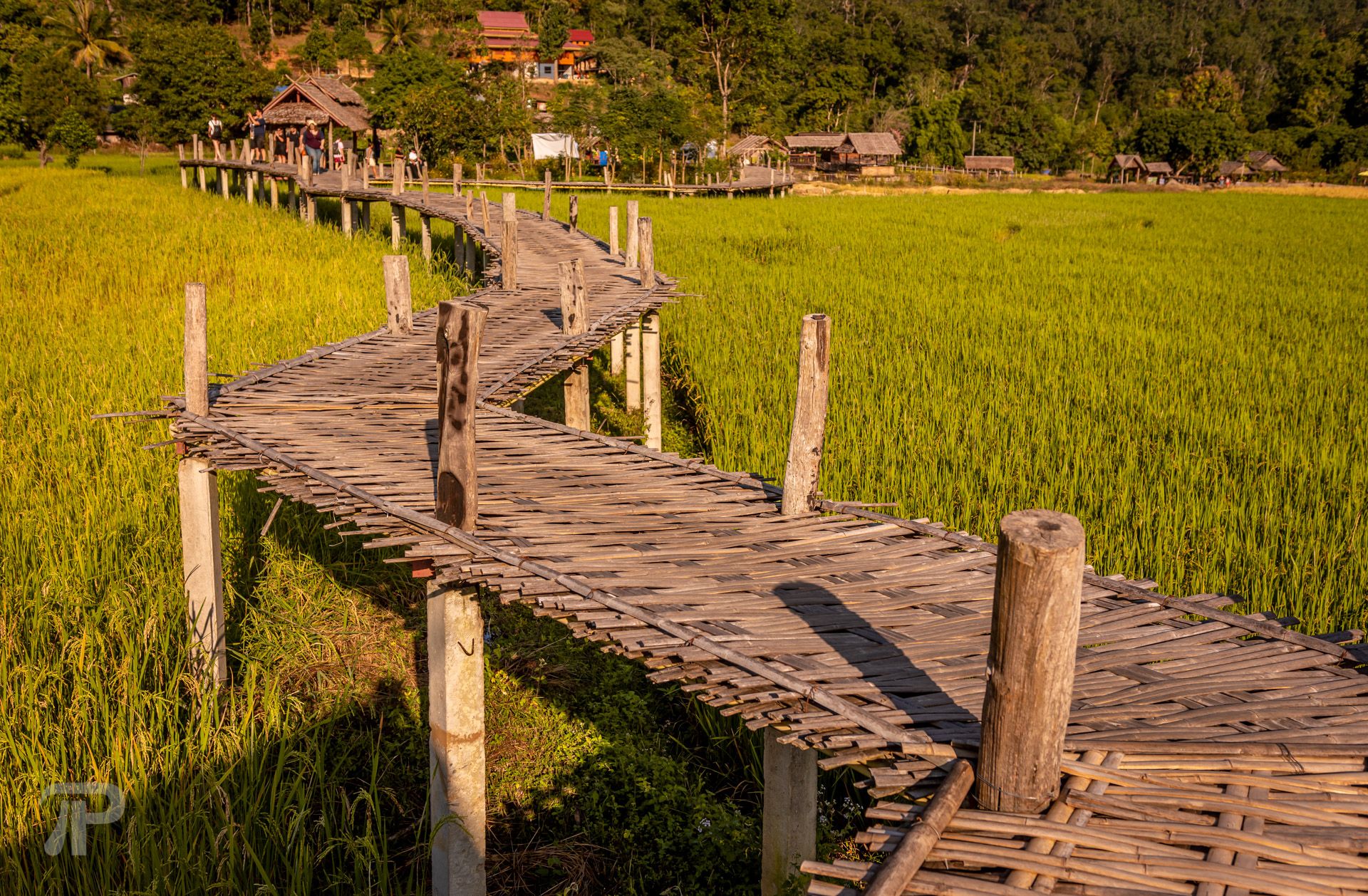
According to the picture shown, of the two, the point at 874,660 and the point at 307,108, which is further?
the point at 307,108

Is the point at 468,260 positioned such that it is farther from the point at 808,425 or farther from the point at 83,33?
the point at 83,33

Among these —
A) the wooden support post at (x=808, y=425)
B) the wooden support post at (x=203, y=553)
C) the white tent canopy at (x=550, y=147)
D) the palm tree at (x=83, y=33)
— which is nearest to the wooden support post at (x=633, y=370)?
the wooden support post at (x=203, y=553)

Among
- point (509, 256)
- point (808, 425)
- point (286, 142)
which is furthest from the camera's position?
point (286, 142)

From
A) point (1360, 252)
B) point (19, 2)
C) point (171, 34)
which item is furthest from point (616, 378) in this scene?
point (19, 2)

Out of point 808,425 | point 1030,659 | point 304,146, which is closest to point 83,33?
point 304,146

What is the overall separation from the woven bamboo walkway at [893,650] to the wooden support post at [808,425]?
0.09 m

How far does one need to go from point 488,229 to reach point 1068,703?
11.7 metres

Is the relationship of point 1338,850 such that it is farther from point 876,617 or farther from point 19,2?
point 19,2

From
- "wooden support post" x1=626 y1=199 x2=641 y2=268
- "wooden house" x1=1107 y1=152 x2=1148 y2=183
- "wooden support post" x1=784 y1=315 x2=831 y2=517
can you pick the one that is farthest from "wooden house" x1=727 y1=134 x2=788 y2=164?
"wooden support post" x1=784 y1=315 x2=831 y2=517

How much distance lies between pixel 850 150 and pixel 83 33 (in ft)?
103

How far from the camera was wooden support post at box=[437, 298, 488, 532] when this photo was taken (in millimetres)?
3994

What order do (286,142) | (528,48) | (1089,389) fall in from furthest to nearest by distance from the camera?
(528,48), (286,142), (1089,389)

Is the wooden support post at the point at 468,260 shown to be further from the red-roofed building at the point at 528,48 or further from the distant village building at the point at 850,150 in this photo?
the red-roofed building at the point at 528,48

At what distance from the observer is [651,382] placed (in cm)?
907
